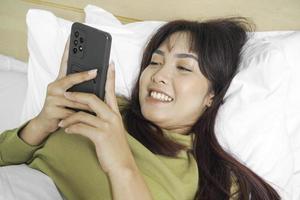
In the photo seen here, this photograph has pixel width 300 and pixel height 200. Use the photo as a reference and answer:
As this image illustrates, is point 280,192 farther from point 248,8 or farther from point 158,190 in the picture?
point 248,8

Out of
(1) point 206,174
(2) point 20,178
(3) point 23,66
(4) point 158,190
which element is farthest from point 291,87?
(3) point 23,66

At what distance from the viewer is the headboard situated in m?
1.19

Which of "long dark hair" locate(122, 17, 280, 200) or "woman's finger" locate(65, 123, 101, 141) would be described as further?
"long dark hair" locate(122, 17, 280, 200)

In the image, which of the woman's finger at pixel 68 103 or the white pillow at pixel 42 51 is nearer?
the woman's finger at pixel 68 103

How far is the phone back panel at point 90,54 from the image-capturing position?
0.76 metres

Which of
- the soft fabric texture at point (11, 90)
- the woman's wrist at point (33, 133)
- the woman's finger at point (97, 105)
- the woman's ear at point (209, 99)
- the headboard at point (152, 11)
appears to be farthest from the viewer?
the soft fabric texture at point (11, 90)

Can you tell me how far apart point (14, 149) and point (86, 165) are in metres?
0.22

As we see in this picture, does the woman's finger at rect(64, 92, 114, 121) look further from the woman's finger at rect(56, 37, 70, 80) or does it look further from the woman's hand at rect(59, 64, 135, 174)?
the woman's finger at rect(56, 37, 70, 80)

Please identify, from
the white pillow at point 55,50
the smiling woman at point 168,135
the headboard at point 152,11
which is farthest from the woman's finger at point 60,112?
the headboard at point 152,11

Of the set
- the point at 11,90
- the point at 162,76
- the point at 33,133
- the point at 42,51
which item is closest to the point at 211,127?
the point at 162,76

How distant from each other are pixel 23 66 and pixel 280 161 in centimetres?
101

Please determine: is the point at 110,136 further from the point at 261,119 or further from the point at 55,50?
the point at 55,50

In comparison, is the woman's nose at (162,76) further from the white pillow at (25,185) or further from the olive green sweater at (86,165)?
the white pillow at (25,185)

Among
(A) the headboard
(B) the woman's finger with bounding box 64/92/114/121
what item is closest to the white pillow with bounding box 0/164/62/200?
(B) the woman's finger with bounding box 64/92/114/121
